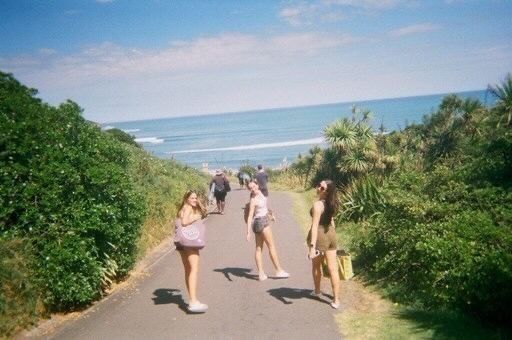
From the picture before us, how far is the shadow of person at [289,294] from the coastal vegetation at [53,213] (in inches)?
119

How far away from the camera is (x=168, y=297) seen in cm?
746

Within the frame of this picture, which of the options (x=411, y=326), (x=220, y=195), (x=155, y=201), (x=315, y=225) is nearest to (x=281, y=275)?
(x=315, y=225)

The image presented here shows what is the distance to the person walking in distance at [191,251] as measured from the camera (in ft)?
21.0

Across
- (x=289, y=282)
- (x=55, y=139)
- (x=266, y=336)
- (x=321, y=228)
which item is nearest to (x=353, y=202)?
(x=289, y=282)

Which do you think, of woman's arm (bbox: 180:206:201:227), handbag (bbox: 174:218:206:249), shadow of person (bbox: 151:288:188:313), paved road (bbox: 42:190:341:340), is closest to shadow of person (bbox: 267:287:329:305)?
paved road (bbox: 42:190:341:340)

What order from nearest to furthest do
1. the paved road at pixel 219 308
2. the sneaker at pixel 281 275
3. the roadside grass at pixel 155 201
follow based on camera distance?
the paved road at pixel 219 308, the sneaker at pixel 281 275, the roadside grass at pixel 155 201

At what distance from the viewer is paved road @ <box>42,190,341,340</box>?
590 cm

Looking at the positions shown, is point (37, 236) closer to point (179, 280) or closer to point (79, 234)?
point (79, 234)

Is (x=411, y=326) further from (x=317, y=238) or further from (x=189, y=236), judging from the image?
(x=189, y=236)

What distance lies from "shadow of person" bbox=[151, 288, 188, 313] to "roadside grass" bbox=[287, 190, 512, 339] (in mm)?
2649

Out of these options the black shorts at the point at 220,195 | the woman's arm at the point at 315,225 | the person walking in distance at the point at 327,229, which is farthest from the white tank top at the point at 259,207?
the black shorts at the point at 220,195

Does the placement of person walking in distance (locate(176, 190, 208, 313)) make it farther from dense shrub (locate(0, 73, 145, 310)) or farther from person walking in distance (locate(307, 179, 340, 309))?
person walking in distance (locate(307, 179, 340, 309))

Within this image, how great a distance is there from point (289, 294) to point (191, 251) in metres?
1.96

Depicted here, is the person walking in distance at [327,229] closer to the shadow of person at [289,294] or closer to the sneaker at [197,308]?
the shadow of person at [289,294]
